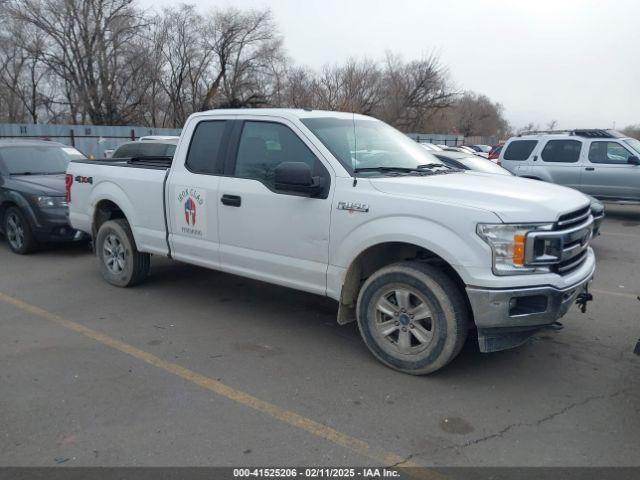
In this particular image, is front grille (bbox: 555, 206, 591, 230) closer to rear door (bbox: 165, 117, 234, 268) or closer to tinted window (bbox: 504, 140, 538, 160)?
rear door (bbox: 165, 117, 234, 268)

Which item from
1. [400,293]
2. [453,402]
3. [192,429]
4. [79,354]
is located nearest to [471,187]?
[400,293]

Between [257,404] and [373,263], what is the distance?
1.55 metres

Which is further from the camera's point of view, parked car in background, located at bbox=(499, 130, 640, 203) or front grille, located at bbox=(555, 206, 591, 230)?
parked car in background, located at bbox=(499, 130, 640, 203)

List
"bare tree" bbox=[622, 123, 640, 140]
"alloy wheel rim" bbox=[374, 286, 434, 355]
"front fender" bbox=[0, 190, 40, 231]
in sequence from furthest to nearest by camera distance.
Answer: "bare tree" bbox=[622, 123, 640, 140] → "front fender" bbox=[0, 190, 40, 231] → "alloy wheel rim" bbox=[374, 286, 434, 355]

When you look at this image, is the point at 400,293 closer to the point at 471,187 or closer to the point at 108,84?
the point at 471,187

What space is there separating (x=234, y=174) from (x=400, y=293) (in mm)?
2005

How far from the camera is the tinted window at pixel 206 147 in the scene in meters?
5.44

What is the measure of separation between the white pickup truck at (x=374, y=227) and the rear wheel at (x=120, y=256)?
0.34 meters

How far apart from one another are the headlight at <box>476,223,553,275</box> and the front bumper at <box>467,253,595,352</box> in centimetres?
15

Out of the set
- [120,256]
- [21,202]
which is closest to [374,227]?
[120,256]

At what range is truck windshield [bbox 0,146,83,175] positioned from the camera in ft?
29.3

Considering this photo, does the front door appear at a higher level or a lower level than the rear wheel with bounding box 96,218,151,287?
higher

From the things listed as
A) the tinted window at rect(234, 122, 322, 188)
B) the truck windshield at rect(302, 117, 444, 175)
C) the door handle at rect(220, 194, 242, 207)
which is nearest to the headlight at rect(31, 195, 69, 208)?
the door handle at rect(220, 194, 242, 207)

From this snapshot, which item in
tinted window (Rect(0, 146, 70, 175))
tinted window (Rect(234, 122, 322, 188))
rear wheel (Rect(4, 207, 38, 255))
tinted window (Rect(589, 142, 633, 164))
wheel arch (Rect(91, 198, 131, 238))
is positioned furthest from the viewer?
tinted window (Rect(589, 142, 633, 164))
